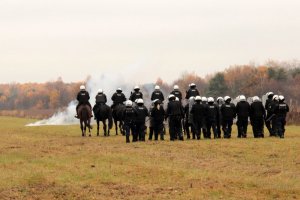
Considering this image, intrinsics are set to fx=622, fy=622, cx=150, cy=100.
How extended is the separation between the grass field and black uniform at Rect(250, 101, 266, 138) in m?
4.82

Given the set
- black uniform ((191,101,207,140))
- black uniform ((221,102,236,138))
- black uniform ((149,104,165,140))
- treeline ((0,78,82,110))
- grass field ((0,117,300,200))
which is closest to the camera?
grass field ((0,117,300,200))

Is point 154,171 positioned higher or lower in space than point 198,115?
lower

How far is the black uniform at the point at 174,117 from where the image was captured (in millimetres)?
28078

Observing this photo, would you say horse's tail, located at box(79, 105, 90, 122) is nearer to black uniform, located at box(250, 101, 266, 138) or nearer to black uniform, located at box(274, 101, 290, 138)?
black uniform, located at box(250, 101, 266, 138)

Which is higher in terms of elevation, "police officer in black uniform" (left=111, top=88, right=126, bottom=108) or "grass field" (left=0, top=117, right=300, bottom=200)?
"police officer in black uniform" (left=111, top=88, right=126, bottom=108)

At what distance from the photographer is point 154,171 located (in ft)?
55.5

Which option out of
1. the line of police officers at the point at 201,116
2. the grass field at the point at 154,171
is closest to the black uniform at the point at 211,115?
the line of police officers at the point at 201,116

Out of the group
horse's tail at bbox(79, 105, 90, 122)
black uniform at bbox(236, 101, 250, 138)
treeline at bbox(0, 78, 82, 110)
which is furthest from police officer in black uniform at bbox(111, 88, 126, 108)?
treeline at bbox(0, 78, 82, 110)

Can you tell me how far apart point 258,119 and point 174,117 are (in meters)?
4.30

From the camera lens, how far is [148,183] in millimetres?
15172

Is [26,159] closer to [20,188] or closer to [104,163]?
[104,163]

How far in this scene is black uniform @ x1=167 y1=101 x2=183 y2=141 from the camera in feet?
92.1

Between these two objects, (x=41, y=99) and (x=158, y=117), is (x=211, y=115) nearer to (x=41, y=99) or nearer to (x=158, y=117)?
(x=158, y=117)

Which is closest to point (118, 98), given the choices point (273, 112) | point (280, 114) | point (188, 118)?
point (188, 118)
